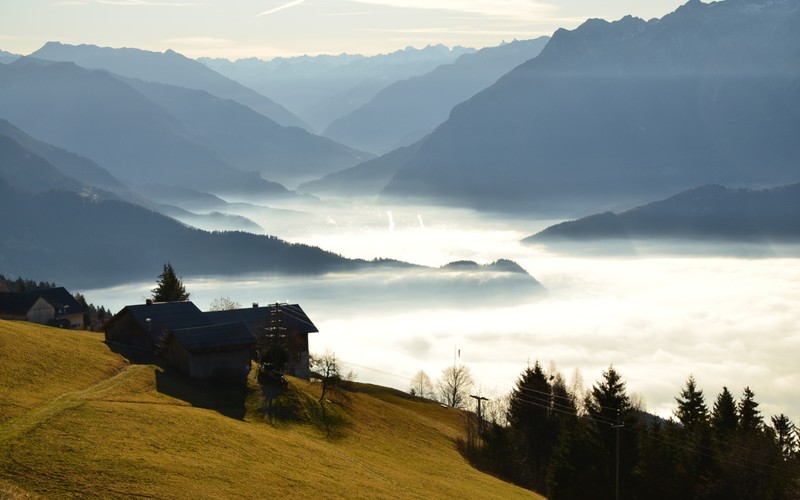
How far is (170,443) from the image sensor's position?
5075 centimetres

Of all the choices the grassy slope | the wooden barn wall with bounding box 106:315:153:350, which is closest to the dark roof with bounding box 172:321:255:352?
the grassy slope

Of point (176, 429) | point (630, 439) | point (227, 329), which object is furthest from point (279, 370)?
point (630, 439)

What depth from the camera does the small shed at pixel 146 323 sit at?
86.5m

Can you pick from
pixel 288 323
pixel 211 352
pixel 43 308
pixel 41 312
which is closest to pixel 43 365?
pixel 211 352

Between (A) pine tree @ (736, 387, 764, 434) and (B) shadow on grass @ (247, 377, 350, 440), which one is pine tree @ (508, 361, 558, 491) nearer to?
(A) pine tree @ (736, 387, 764, 434)

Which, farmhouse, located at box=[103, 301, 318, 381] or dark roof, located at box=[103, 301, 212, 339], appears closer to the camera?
farmhouse, located at box=[103, 301, 318, 381]

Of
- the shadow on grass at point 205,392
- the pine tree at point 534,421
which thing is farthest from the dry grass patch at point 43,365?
the pine tree at point 534,421

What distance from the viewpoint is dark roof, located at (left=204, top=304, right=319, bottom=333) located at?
99750 millimetres

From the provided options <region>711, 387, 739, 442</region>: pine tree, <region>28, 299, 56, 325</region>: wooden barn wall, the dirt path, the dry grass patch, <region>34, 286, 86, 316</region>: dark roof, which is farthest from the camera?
<region>34, 286, 86, 316</region>: dark roof

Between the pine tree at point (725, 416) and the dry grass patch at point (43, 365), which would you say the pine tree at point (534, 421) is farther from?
the dry grass patch at point (43, 365)

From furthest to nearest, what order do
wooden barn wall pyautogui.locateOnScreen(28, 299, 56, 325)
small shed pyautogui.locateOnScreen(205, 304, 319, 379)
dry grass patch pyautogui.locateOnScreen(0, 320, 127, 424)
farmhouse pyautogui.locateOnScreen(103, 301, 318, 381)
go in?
wooden barn wall pyautogui.locateOnScreen(28, 299, 56, 325) → small shed pyautogui.locateOnScreen(205, 304, 319, 379) → farmhouse pyautogui.locateOnScreen(103, 301, 318, 381) → dry grass patch pyautogui.locateOnScreen(0, 320, 127, 424)

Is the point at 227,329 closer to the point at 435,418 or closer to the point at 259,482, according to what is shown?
the point at 259,482

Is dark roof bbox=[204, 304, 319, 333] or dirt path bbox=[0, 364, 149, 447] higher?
dark roof bbox=[204, 304, 319, 333]

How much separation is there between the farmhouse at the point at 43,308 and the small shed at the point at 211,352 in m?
60.9
